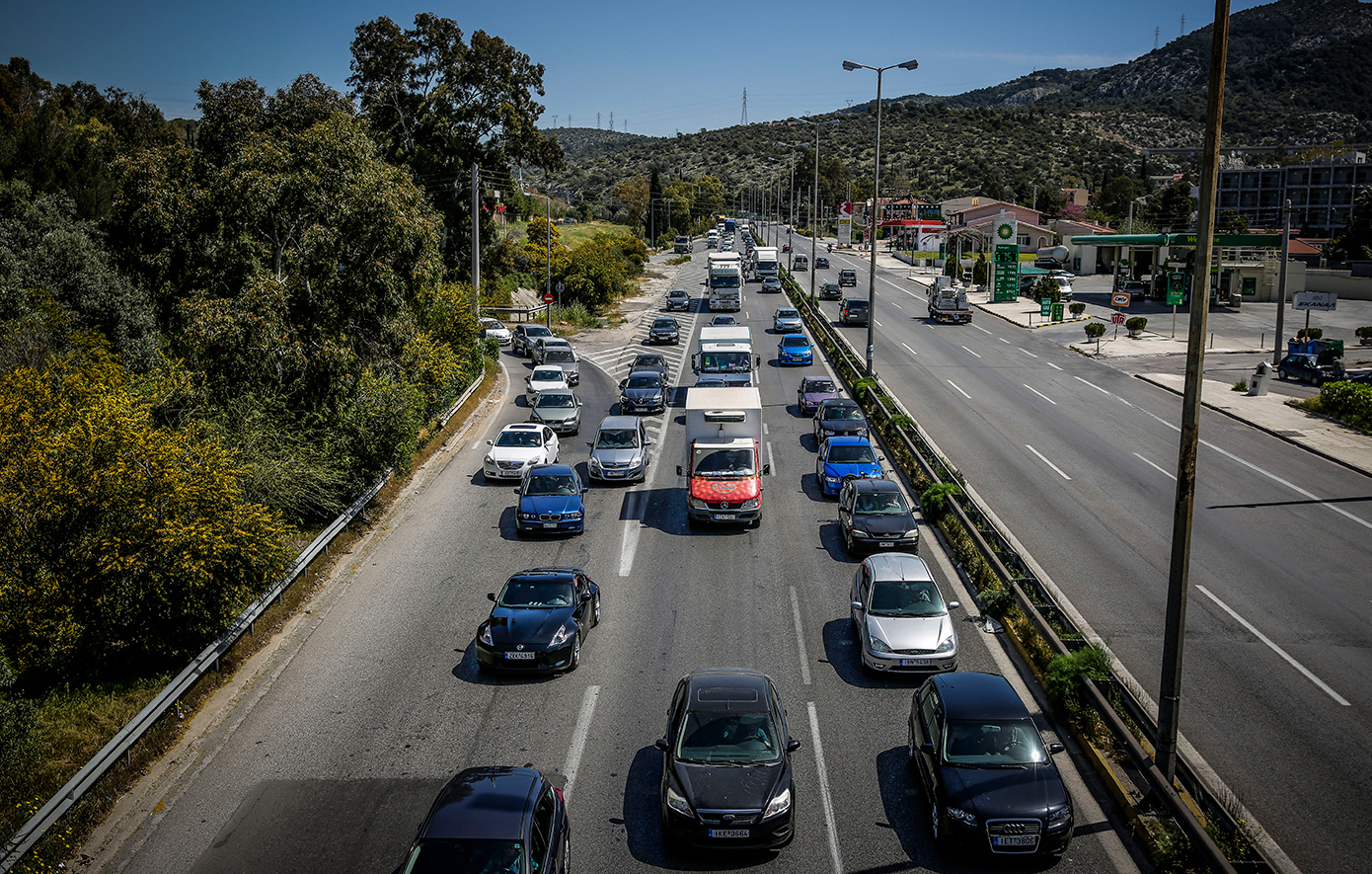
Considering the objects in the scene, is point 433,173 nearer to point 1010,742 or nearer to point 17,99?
point 17,99

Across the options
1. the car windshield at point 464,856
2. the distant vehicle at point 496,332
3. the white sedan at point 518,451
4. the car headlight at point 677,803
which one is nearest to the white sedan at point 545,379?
the white sedan at point 518,451

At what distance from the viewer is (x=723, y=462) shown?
2392 centimetres

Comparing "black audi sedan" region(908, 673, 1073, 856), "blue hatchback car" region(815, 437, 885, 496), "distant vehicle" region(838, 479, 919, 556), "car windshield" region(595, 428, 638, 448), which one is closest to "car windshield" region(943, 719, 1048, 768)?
"black audi sedan" region(908, 673, 1073, 856)

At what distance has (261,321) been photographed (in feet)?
76.7

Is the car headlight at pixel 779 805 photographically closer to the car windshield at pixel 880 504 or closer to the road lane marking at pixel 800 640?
the road lane marking at pixel 800 640

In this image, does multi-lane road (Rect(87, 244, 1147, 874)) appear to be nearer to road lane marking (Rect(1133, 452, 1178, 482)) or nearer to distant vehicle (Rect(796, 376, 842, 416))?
road lane marking (Rect(1133, 452, 1178, 482))

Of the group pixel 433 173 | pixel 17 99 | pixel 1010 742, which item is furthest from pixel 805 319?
pixel 17 99

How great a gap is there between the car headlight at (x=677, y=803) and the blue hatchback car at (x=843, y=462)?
50.5 ft

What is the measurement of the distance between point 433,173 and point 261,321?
119ft

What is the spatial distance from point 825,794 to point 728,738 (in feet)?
5.47

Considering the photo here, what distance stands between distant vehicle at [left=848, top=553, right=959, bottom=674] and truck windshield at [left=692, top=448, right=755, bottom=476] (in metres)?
6.86

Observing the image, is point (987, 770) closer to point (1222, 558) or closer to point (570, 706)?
point (570, 706)

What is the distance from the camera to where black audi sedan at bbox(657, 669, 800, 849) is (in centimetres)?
1061

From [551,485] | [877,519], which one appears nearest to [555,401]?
[551,485]
